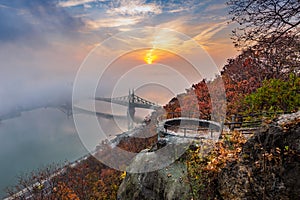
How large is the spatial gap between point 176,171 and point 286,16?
5.77 m

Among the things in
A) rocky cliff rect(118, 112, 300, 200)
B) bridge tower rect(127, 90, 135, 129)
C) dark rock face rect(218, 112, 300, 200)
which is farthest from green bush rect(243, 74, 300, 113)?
bridge tower rect(127, 90, 135, 129)

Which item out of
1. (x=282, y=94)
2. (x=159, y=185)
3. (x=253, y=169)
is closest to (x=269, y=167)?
(x=253, y=169)

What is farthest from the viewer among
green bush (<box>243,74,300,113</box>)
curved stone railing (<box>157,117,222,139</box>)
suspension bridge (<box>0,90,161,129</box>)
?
suspension bridge (<box>0,90,161,129</box>)

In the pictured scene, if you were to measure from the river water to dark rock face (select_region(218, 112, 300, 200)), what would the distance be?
Answer: 2719 cm

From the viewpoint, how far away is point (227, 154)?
5.55 metres

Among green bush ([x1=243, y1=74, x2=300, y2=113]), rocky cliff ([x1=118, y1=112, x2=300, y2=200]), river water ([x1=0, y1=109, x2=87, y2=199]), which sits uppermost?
green bush ([x1=243, y1=74, x2=300, y2=113])

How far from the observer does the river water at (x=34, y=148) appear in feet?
91.1

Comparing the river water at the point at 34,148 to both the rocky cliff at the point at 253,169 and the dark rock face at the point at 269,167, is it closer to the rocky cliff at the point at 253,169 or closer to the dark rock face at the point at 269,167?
the rocky cliff at the point at 253,169

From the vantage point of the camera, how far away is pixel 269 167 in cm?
408

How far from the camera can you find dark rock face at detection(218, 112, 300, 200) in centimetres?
381

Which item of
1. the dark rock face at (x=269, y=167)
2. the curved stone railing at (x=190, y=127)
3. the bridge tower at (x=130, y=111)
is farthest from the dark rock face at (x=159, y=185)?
the bridge tower at (x=130, y=111)

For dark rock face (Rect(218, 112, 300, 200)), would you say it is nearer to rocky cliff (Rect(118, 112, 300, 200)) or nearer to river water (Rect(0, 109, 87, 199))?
rocky cliff (Rect(118, 112, 300, 200))

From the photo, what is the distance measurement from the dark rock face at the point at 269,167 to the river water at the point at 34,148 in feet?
89.2

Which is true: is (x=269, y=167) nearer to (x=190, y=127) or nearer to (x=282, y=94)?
(x=282, y=94)
